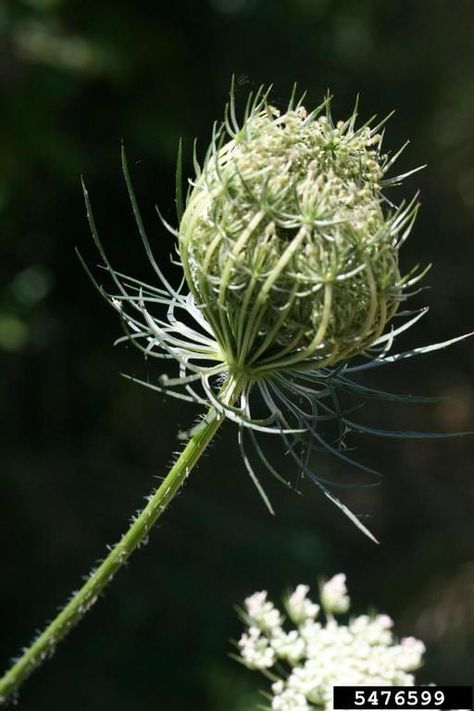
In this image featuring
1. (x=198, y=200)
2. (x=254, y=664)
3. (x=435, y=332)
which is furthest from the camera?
(x=435, y=332)

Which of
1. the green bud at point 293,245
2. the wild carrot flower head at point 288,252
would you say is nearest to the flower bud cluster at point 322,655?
the wild carrot flower head at point 288,252

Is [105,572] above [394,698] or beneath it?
beneath

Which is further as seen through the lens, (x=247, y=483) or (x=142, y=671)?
(x=247, y=483)

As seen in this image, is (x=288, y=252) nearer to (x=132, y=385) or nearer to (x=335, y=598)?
(x=335, y=598)

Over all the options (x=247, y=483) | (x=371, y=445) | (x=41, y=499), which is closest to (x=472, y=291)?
(x=371, y=445)

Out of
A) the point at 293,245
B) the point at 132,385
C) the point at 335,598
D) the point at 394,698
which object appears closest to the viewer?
the point at 293,245

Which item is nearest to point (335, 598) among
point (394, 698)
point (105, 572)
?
point (394, 698)

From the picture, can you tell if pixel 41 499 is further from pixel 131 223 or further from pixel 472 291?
pixel 472 291
